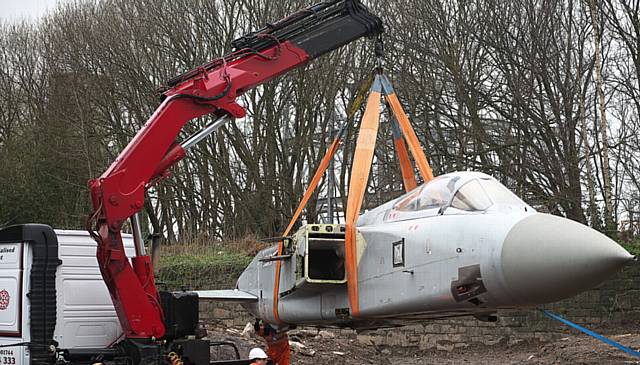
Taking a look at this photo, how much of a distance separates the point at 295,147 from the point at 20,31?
1589 centimetres

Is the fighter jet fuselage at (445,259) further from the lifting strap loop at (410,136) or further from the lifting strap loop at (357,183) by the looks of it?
the lifting strap loop at (410,136)

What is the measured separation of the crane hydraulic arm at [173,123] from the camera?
32.5 ft

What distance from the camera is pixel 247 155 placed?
1088 inches

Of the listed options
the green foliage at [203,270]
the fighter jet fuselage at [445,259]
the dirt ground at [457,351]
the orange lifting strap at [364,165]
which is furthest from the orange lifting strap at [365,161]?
the green foliage at [203,270]

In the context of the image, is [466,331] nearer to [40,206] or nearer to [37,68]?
[40,206]

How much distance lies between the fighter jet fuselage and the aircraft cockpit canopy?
1 cm

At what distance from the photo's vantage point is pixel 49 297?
10281 millimetres

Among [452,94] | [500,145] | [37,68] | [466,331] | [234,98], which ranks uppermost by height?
[37,68]

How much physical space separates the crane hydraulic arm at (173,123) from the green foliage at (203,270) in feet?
39.3

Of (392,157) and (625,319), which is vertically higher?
(392,157)

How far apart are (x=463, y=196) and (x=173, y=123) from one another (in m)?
3.99

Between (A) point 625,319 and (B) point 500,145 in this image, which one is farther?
(B) point 500,145

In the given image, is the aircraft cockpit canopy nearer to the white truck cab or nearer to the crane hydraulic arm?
the crane hydraulic arm

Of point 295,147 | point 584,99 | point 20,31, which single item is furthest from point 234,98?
point 20,31
